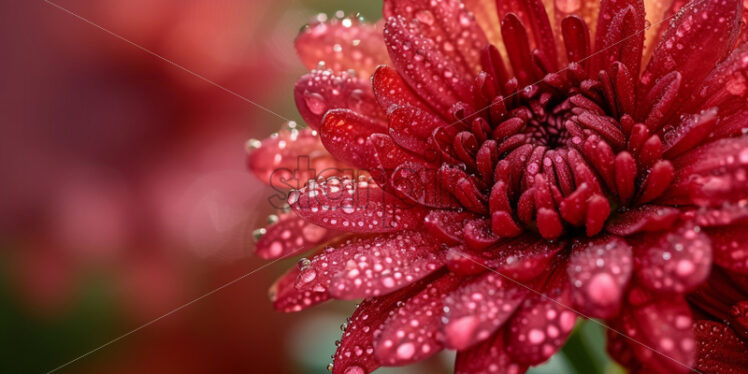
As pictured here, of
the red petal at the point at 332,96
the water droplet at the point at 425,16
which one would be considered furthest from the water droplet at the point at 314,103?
the water droplet at the point at 425,16

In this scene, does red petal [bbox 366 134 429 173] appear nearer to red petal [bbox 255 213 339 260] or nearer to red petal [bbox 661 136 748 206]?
red petal [bbox 255 213 339 260]

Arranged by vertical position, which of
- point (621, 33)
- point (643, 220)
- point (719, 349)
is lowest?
point (719, 349)

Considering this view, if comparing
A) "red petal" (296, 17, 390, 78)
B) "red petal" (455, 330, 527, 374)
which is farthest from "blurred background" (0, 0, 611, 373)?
"red petal" (455, 330, 527, 374)

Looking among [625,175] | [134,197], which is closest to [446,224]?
[625,175]

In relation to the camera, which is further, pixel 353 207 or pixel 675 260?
pixel 353 207

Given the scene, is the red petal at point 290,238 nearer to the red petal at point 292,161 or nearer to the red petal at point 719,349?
the red petal at point 292,161

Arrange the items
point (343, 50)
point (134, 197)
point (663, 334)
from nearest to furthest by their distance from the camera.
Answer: point (663, 334)
point (343, 50)
point (134, 197)

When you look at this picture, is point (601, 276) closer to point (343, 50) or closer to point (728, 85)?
point (728, 85)

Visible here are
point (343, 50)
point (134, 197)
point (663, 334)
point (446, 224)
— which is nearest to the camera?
point (663, 334)
